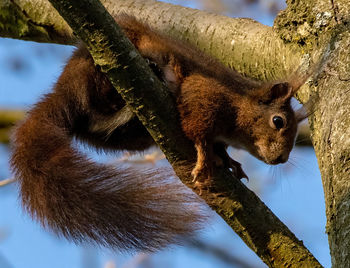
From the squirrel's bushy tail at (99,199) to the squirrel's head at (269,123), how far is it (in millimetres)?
633

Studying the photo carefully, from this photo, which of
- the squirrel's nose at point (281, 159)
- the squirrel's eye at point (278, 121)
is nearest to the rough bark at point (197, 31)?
the squirrel's eye at point (278, 121)

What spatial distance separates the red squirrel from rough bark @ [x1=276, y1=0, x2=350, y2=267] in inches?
14.5

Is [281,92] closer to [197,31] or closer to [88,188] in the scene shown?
[197,31]

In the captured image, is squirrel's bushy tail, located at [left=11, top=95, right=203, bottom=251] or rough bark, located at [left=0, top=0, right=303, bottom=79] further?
rough bark, located at [left=0, top=0, right=303, bottom=79]

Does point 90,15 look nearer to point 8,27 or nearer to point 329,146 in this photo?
point 329,146

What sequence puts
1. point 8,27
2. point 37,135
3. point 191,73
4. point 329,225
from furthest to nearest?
point 8,27
point 191,73
point 37,135
point 329,225

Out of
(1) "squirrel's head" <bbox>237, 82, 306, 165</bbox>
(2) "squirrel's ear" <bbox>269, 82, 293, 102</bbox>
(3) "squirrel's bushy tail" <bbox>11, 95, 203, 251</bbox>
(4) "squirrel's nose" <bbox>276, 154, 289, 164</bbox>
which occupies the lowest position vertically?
(3) "squirrel's bushy tail" <bbox>11, 95, 203, 251</bbox>

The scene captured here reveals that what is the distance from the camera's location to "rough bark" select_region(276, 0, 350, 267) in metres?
2.21

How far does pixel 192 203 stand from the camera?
2.86 m

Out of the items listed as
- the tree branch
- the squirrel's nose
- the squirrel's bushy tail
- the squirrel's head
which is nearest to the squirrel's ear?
the squirrel's head

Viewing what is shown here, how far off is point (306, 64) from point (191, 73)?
624 millimetres

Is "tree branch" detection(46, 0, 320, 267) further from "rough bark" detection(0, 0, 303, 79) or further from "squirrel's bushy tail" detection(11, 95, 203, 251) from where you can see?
"rough bark" detection(0, 0, 303, 79)

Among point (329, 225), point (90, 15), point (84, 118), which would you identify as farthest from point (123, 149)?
point (329, 225)

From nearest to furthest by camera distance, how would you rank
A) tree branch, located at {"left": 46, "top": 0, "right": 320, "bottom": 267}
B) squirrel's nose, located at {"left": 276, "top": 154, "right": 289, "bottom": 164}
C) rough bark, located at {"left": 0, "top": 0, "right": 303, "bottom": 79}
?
tree branch, located at {"left": 46, "top": 0, "right": 320, "bottom": 267}
squirrel's nose, located at {"left": 276, "top": 154, "right": 289, "bottom": 164}
rough bark, located at {"left": 0, "top": 0, "right": 303, "bottom": 79}
